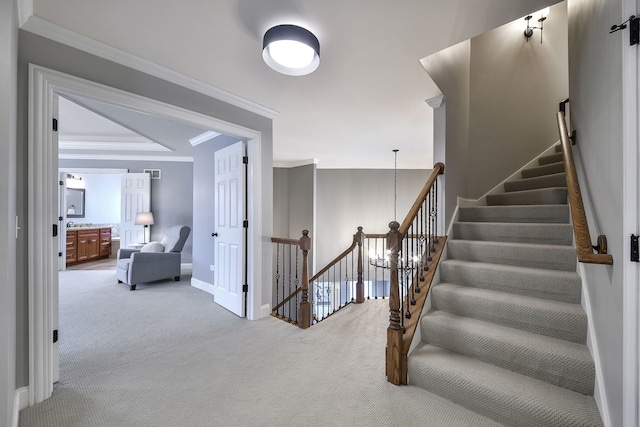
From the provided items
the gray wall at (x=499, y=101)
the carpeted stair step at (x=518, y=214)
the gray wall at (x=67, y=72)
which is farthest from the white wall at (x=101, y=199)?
the carpeted stair step at (x=518, y=214)

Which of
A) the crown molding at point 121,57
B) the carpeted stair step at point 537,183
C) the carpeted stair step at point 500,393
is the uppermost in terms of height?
the crown molding at point 121,57

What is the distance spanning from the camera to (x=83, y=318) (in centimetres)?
304

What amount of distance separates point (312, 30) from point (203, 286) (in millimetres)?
3868

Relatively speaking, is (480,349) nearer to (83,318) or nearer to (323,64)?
(323,64)

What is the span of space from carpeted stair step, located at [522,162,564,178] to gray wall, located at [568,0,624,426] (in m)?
1.36

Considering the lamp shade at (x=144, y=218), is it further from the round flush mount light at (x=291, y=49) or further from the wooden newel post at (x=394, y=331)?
the wooden newel post at (x=394, y=331)

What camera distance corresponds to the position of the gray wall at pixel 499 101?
9.91 feet

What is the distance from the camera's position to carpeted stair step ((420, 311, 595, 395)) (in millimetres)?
1522

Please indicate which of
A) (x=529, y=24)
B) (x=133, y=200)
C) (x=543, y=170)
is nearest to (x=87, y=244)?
(x=133, y=200)

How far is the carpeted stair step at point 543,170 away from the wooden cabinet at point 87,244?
8.95 metres

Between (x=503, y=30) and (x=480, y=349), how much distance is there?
388 centimetres

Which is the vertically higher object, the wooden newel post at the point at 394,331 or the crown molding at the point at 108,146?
the crown molding at the point at 108,146

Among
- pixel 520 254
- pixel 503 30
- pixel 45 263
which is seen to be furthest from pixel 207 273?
pixel 503 30

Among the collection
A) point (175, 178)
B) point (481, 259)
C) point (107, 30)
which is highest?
point (107, 30)
